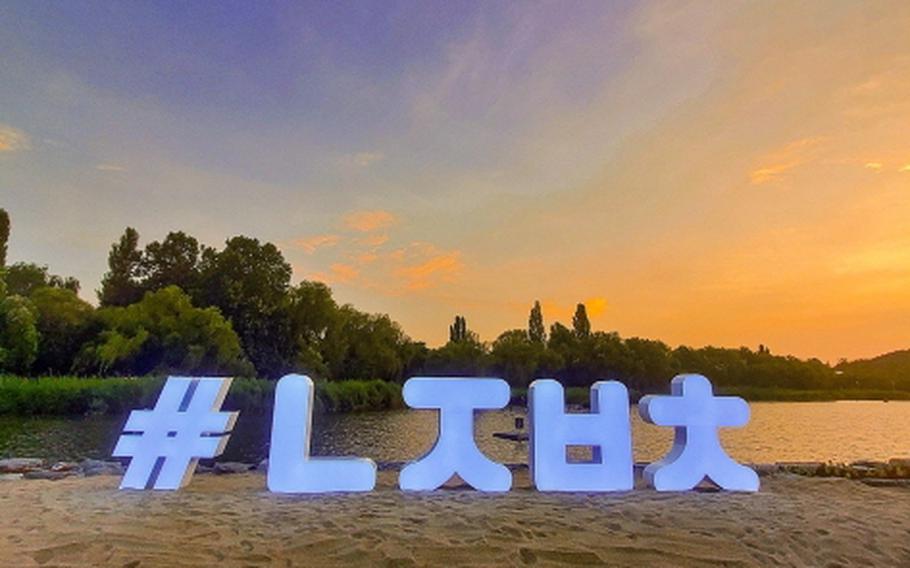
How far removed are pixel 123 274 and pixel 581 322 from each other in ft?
157

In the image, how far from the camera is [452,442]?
818 cm

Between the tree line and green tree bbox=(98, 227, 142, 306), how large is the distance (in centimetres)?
12

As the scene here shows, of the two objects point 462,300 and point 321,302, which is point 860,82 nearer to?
point 462,300

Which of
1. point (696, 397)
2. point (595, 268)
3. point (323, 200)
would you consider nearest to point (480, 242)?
point (595, 268)

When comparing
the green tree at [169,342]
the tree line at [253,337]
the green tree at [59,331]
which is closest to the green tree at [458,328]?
the tree line at [253,337]

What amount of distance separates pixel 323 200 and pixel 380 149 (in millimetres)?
3167

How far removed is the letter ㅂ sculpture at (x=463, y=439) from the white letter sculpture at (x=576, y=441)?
0.04 feet

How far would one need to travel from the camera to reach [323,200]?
2058 cm

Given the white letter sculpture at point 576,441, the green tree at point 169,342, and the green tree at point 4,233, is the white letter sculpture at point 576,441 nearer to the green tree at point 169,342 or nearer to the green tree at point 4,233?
the green tree at point 169,342

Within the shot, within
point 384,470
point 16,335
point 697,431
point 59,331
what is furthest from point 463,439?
point 59,331

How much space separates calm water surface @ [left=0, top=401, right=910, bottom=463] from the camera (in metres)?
17.7

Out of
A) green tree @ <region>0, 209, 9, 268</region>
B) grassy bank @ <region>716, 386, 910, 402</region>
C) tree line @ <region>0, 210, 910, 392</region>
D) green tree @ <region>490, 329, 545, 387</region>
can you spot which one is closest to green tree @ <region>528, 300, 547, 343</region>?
tree line @ <region>0, 210, 910, 392</region>

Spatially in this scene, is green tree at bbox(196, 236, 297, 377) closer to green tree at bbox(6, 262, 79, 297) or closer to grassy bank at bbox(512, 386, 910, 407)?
green tree at bbox(6, 262, 79, 297)

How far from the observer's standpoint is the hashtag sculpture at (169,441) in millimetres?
8281
